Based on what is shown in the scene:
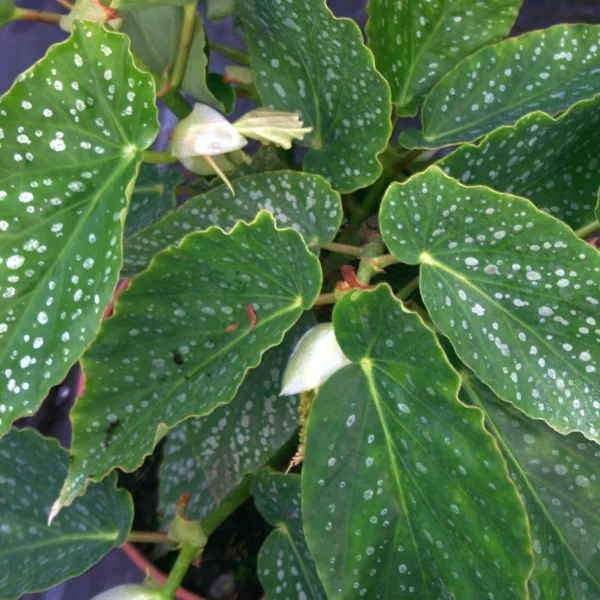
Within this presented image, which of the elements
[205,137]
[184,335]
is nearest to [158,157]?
[205,137]

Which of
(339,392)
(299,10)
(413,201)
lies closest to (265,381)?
(339,392)

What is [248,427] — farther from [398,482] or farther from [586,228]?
[586,228]

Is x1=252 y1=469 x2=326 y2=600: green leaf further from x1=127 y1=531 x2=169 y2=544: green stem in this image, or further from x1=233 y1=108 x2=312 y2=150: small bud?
x1=233 y1=108 x2=312 y2=150: small bud

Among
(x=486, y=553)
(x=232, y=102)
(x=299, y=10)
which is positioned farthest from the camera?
(x=232, y=102)

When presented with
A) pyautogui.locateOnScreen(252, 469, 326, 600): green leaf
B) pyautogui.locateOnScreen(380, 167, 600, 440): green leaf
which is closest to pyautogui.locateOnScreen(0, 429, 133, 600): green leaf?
pyautogui.locateOnScreen(252, 469, 326, 600): green leaf

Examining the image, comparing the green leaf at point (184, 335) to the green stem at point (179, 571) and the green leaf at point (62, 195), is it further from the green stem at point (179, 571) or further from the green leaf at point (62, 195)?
the green stem at point (179, 571)

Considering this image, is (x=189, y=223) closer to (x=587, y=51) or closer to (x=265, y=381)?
(x=265, y=381)
